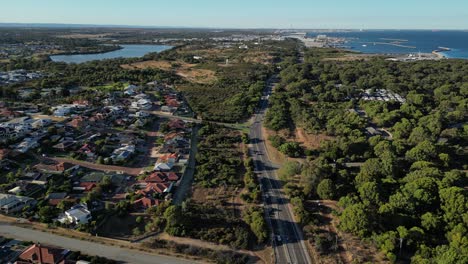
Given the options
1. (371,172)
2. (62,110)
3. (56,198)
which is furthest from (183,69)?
(371,172)

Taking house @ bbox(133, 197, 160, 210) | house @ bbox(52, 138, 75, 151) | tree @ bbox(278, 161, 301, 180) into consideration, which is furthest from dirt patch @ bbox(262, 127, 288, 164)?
house @ bbox(52, 138, 75, 151)

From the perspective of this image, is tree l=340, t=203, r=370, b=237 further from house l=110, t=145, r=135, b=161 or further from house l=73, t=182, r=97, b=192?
house l=110, t=145, r=135, b=161

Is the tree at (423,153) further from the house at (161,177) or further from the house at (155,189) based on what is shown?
the house at (155,189)

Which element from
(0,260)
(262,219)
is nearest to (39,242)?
(0,260)

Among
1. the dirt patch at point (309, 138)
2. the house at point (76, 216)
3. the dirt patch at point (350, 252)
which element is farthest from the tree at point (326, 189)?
the house at point (76, 216)

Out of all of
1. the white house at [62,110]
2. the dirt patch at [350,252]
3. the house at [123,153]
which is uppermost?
the white house at [62,110]

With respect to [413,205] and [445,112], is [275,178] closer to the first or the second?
[413,205]
